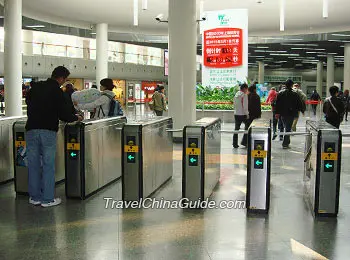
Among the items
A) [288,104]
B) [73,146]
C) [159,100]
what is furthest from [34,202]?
[159,100]

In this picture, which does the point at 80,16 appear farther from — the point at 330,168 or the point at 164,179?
the point at 330,168

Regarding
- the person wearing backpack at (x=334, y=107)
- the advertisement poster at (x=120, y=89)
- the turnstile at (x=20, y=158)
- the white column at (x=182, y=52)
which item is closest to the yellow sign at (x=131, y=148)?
the turnstile at (x=20, y=158)

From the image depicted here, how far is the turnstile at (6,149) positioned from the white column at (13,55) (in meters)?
8.93

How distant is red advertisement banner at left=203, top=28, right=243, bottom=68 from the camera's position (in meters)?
16.2

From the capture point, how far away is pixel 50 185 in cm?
548

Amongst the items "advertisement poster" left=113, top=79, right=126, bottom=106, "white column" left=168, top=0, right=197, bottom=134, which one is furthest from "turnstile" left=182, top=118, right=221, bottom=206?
"advertisement poster" left=113, top=79, right=126, bottom=106

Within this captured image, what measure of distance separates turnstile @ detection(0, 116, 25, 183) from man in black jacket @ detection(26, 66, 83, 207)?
4.56 feet

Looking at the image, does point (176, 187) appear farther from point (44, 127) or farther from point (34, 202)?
point (44, 127)

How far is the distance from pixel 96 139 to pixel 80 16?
1451 centimetres

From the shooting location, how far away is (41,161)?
18.1 feet

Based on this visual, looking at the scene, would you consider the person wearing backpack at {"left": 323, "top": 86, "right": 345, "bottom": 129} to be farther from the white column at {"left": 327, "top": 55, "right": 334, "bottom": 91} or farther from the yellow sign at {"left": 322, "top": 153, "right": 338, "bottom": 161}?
the white column at {"left": 327, "top": 55, "right": 334, "bottom": 91}

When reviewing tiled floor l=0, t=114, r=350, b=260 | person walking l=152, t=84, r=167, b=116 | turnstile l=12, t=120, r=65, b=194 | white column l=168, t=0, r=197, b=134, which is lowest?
tiled floor l=0, t=114, r=350, b=260

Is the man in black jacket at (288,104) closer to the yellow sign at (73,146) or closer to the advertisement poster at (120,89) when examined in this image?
the yellow sign at (73,146)

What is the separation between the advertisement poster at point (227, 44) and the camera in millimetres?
16109
